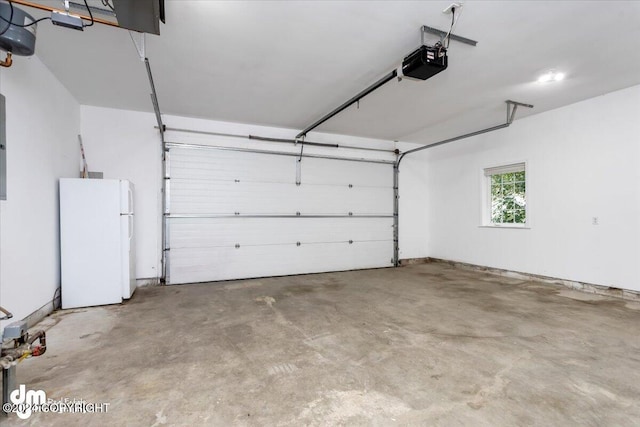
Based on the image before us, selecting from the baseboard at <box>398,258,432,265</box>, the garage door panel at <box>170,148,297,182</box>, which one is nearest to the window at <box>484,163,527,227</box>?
the baseboard at <box>398,258,432,265</box>

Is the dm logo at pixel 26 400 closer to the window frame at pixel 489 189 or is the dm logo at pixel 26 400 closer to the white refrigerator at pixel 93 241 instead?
the white refrigerator at pixel 93 241

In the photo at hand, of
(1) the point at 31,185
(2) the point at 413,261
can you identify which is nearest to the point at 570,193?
(2) the point at 413,261

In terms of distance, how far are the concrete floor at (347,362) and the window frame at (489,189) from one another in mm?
1692

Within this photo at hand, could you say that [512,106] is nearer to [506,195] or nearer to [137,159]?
[506,195]

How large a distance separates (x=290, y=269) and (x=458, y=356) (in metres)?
3.84

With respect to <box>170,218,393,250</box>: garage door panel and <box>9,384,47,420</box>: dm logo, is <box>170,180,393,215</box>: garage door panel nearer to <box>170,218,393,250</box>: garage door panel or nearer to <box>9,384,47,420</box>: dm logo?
<box>170,218,393,250</box>: garage door panel

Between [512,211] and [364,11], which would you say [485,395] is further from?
[512,211]

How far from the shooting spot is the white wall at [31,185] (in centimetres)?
268

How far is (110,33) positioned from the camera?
275 cm

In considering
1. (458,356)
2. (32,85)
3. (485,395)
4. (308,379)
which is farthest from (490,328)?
(32,85)

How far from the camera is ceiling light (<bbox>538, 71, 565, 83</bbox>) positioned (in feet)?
11.7

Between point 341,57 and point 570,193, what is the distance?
4314mm

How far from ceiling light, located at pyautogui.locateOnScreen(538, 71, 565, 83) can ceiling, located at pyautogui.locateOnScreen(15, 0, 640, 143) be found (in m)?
0.09

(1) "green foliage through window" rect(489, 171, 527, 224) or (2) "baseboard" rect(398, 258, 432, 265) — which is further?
(2) "baseboard" rect(398, 258, 432, 265)
